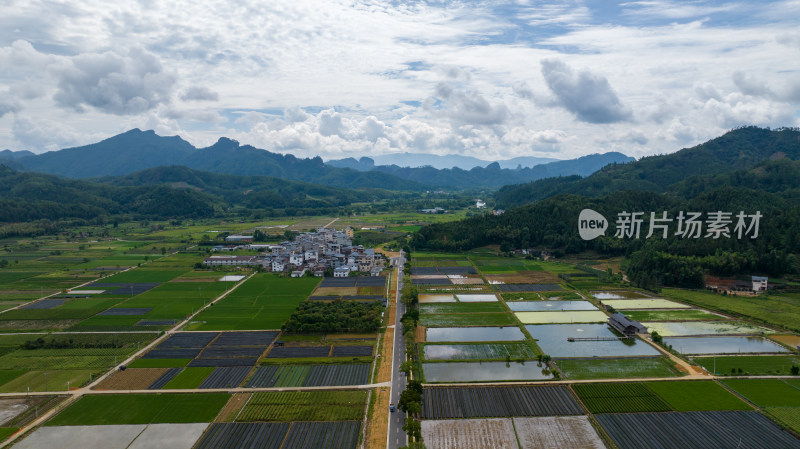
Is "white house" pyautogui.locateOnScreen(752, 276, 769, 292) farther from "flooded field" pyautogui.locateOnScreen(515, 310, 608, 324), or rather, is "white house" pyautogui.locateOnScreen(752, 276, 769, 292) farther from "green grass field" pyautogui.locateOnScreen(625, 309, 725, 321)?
"flooded field" pyautogui.locateOnScreen(515, 310, 608, 324)

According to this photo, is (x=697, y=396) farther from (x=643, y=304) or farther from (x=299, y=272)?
(x=299, y=272)

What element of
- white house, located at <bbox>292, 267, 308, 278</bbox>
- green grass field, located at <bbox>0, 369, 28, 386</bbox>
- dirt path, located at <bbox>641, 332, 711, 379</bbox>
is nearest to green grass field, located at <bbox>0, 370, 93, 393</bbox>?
green grass field, located at <bbox>0, 369, 28, 386</bbox>

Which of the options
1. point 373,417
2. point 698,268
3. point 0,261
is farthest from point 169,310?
point 698,268

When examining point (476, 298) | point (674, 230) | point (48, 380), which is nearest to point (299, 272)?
point (476, 298)

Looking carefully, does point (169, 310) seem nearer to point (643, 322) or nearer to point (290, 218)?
point (643, 322)

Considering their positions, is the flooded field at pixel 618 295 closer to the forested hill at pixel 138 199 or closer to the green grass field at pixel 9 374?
the green grass field at pixel 9 374

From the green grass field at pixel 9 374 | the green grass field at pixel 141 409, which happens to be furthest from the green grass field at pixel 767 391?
the green grass field at pixel 9 374
